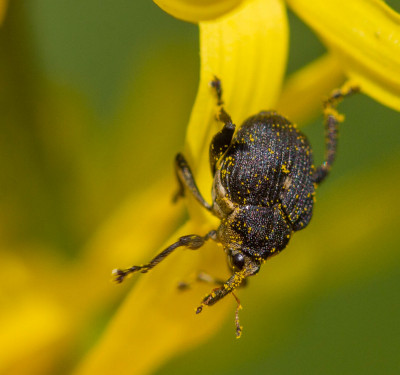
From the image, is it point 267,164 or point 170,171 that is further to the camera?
point 170,171

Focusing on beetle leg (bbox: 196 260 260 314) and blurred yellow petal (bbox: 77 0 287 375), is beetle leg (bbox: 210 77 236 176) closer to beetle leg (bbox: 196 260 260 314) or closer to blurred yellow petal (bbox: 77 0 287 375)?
blurred yellow petal (bbox: 77 0 287 375)

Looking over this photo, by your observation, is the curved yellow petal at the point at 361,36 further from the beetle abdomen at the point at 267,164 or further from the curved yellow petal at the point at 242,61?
the beetle abdomen at the point at 267,164

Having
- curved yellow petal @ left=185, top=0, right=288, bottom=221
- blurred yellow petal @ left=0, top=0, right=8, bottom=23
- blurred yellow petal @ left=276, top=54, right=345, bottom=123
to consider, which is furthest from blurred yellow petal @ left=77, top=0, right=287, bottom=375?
blurred yellow petal @ left=0, top=0, right=8, bottom=23

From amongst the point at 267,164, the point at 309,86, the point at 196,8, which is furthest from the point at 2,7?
the point at 309,86

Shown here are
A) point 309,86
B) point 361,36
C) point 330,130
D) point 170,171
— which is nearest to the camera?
point 361,36

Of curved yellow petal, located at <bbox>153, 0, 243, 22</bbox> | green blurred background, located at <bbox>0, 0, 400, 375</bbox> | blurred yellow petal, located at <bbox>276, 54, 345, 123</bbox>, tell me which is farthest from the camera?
green blurred background, located at <bbox>0, 0, 400, 375</bbox>

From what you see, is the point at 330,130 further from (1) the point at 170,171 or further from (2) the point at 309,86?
(1) the point at 170,171

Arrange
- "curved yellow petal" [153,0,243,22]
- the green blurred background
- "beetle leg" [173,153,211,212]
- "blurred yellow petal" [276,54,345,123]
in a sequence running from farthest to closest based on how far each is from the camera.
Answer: the green blurred background, "blurred yellow petal" [276,54,345,123], "beetle leg" [173,153,211,212], "curved yellow petal" [153,0,243,22]

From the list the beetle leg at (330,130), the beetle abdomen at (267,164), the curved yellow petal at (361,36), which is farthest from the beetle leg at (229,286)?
the curved yellow petal at (361,36)
